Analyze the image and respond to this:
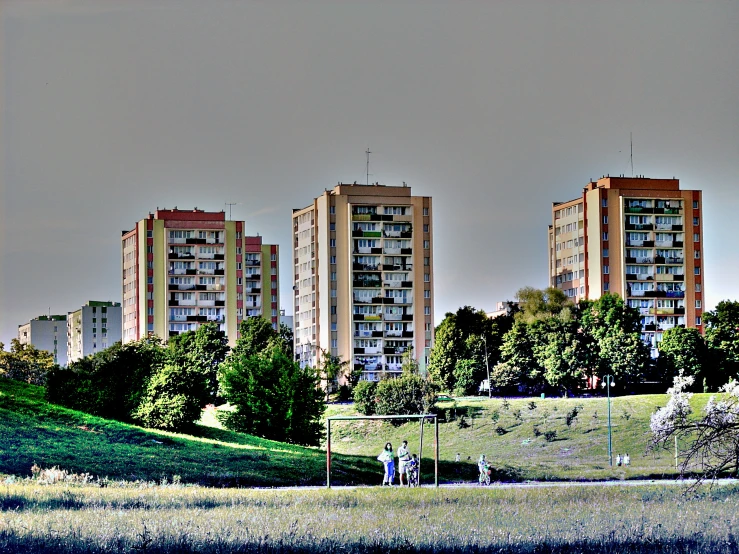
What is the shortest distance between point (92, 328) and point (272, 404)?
118 meters

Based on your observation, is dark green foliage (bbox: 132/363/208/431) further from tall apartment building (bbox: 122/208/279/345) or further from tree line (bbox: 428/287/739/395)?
tall apartment building (bbox: 122/208/279/345)

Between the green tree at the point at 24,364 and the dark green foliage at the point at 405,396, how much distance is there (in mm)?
32194

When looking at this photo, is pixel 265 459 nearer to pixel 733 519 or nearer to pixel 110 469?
pixel 110 469

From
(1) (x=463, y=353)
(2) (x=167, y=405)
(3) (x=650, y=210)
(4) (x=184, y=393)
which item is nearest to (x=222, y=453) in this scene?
(2) (x=167, y=405)

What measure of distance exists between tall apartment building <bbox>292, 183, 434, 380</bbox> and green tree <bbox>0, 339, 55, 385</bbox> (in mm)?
25314

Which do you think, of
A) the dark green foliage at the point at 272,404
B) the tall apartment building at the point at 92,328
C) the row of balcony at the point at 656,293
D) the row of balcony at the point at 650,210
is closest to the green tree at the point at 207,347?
the row of balcony at the point at 656,293

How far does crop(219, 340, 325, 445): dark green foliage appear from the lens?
186 feet

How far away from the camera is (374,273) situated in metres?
116

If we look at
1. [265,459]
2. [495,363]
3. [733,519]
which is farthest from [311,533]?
[495,363]

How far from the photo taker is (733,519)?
24.5 meters

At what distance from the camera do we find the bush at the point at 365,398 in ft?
281

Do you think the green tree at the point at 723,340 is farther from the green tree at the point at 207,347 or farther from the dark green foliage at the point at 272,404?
the dark green foliage at the point at 272,404

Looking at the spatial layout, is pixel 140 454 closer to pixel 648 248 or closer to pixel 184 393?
pixel 184 393

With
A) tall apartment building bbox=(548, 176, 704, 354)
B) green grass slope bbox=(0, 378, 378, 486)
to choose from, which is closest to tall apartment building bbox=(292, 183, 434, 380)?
tall apartment building bbox=(548, 176, 704, 354)
